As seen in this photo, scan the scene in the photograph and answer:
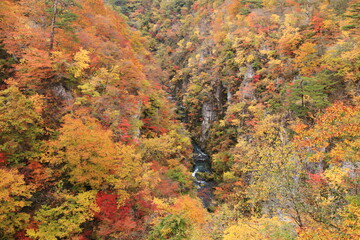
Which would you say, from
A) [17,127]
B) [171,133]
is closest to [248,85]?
[171,133]

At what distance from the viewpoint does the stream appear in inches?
1063

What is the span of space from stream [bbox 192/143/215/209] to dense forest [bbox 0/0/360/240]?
0.23 meters

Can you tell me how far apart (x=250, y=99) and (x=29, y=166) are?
27.0 metres

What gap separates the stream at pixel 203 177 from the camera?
2700 centimetres

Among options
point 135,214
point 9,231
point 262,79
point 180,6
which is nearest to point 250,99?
point 262,79

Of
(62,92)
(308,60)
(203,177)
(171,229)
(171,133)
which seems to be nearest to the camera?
(171,229)

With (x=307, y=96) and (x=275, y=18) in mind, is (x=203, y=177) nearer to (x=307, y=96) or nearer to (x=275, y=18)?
(x=307, y=96)

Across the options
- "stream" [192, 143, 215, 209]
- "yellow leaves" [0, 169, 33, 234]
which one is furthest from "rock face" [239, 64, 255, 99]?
"yellow leaves" [0, 169, 33, 234]

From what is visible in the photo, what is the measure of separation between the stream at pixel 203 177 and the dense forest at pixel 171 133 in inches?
9.1

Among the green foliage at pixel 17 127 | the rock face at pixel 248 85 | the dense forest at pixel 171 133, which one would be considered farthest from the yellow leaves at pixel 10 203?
the rock face at pixel 248 85

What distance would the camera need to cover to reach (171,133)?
1021 inches

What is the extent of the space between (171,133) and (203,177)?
979cm

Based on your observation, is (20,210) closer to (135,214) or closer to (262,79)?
(135,214)

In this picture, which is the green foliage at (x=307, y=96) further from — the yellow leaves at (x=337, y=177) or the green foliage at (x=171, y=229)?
the green foliage at (x=171, y=229)
